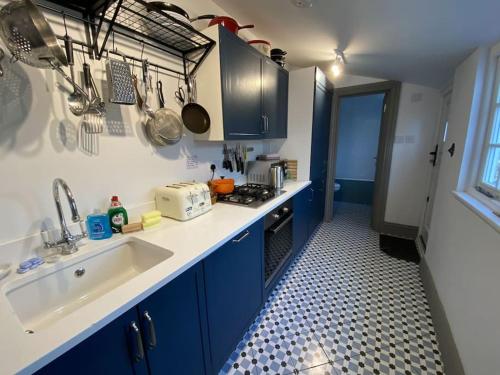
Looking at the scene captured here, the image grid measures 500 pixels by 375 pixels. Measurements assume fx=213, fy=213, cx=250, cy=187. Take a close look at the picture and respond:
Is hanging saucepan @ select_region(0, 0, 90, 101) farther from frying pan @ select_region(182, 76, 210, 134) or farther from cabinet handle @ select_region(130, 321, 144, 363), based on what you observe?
cabinet handle @ select_region(130, 321, 144, 363)

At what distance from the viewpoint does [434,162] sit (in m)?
2.54

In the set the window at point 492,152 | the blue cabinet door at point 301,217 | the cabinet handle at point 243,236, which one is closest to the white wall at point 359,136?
the blue cabinet door at point 301,217

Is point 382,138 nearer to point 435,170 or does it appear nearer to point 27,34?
point 435,170

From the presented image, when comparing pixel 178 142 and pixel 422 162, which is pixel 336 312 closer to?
pixel 178 142

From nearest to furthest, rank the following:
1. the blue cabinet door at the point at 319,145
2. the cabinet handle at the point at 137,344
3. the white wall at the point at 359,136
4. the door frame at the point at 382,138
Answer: the cabinet handle at the point at 137,344
the blue cabinet door at the point at 319,145
the door frame at the point at 382,138
the white wall at the point at 359,136

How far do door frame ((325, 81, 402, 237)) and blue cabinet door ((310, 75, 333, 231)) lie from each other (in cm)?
11

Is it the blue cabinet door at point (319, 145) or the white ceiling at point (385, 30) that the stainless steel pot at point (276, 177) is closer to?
the blue cabinet door at point (319, 145)

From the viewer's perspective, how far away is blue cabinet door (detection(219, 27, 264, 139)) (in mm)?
1428

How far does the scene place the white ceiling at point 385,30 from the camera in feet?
3.65

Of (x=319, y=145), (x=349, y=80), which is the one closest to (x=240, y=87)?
(x=319, y=145)

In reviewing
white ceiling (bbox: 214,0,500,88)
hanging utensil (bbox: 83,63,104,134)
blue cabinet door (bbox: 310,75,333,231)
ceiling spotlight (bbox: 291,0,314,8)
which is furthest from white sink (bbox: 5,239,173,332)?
blue cabinet door (bbox: 310,75,333,231)

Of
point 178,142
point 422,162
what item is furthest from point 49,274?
point 422,162

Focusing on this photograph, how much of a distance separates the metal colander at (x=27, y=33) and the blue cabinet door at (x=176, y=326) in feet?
3.15

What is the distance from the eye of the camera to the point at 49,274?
0.85 meters
